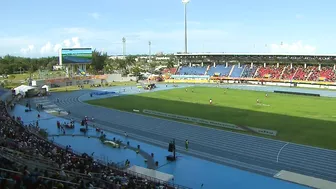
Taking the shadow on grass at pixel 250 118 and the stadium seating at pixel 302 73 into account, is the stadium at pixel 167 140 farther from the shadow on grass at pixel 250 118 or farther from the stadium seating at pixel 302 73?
the stadium seating at pixel 302 73

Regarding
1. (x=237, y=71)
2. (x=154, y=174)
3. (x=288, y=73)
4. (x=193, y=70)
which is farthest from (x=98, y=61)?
(x=154, y=174)

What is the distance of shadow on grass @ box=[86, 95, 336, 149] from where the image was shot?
2659 cm

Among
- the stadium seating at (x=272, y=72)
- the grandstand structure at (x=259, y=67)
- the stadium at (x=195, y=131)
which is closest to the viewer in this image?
the stadium at (x=195, y=131)

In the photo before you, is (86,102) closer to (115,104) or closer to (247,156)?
(115,104)

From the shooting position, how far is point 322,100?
1876 inches

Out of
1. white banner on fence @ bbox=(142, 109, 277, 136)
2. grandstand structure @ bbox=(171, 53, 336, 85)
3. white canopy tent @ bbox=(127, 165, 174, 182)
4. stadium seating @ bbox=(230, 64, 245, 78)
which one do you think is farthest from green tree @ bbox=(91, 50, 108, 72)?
white canopy tent @ bbox=(127, 165, 174, 182)

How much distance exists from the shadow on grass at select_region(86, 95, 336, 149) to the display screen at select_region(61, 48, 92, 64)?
75.2 ft

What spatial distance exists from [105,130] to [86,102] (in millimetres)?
18193

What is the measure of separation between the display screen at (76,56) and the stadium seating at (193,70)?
93.7 feet

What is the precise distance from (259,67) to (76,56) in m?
44.5

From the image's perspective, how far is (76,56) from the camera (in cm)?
6969

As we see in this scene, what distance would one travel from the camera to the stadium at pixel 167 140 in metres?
14.3

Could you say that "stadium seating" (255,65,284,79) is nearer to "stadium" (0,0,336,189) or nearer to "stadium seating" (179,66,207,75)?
"stadium" (0,0,336,189)

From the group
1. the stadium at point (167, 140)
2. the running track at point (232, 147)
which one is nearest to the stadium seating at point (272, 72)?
the stadium at point (167, 140)
